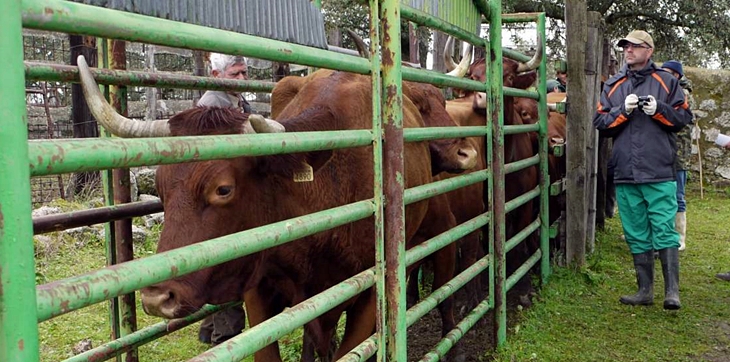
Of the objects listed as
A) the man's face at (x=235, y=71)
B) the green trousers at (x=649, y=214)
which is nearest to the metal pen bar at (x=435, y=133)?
the man's face at (x=235, y=71)

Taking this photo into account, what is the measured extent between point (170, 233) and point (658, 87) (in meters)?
4.45

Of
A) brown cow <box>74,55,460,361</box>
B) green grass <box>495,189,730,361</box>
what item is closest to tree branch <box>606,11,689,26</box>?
green grass <box>495,189,730,361</box>

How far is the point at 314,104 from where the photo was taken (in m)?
3.20

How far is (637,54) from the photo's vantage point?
5.40 metres

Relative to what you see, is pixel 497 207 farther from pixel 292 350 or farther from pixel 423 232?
pixel 292 350

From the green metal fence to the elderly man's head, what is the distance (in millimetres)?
1280

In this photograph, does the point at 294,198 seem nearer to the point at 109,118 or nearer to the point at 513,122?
the point at 109,118

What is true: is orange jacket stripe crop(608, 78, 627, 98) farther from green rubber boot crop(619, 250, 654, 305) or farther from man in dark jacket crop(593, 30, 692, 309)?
green rubber boot crop(619, 250, 654, 305)

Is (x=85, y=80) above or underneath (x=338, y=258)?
above

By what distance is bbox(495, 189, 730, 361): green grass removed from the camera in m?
4.40

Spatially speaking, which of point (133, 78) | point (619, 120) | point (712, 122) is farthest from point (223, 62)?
point (712, 122)

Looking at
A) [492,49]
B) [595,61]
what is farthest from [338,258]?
[595,61]

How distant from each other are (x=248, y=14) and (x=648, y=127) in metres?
4.26

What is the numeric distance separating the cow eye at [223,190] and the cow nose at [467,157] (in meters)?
1.77
